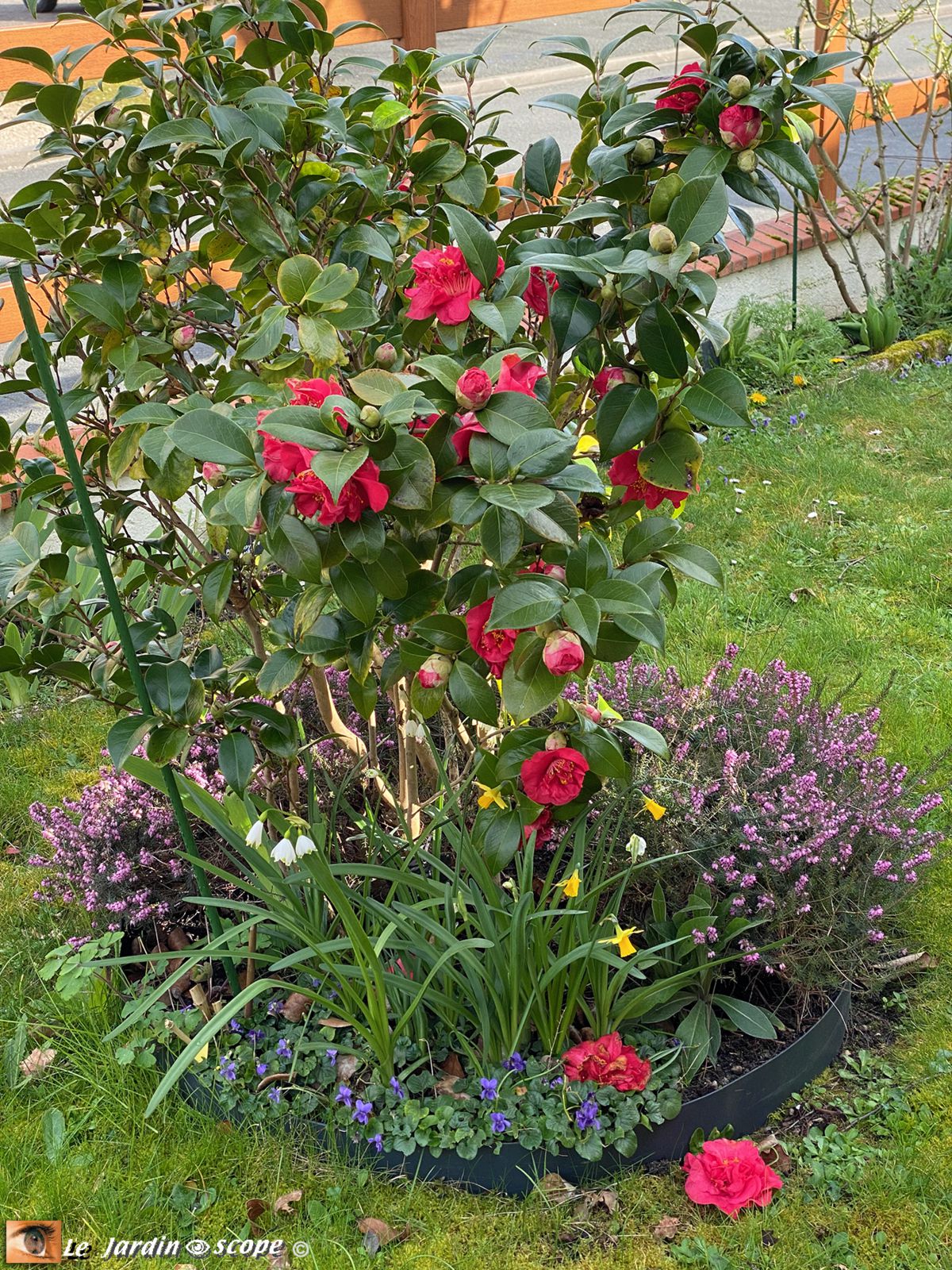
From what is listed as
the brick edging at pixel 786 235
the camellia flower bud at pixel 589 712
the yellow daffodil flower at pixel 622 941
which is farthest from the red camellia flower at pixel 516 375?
the brick edging at pixel 786 235

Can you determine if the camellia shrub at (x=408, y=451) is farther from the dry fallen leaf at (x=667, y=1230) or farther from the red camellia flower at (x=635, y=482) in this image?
the dry fallen leaf at (x=667, y=1230)

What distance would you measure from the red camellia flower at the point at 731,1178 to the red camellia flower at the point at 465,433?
1099 mm

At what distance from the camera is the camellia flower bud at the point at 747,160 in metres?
1.49

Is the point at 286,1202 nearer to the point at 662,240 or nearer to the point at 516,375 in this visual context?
the point at 516,375

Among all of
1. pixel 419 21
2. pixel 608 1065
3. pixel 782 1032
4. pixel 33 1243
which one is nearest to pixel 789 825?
pixel 782 1032

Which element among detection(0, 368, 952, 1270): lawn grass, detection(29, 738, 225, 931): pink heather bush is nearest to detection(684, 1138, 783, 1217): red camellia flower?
detection(0, 368, 952, 1270): lawn grass

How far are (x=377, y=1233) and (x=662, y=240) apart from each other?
4.69ft

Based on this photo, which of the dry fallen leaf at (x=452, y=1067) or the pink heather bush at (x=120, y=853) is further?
the pink heather bush at (x=120, y=853)

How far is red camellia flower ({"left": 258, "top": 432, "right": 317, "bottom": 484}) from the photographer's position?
4.33ft

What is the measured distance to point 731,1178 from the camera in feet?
5.75

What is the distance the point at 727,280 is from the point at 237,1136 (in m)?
4.70

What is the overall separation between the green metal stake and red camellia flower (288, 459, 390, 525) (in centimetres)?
54

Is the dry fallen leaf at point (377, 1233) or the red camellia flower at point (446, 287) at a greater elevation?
the red camellia flower at point (446, 287)

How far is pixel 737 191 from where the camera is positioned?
157 centimetres
